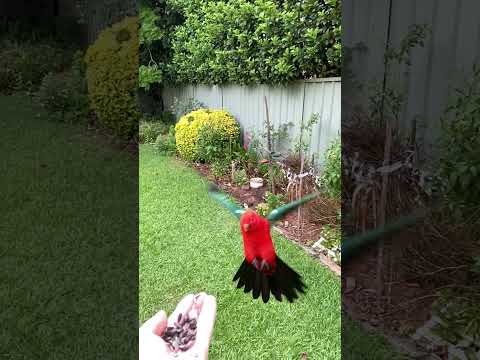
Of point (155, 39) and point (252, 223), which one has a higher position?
point (155, 39)

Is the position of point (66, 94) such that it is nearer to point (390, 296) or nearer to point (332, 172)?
point (332, 172)

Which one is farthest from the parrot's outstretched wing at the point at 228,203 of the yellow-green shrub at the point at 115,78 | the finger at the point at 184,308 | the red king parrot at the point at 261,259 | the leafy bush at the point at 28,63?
the leafy bush at the point at 28,63

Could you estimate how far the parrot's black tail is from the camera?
44cm

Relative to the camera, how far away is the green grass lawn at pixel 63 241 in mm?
842

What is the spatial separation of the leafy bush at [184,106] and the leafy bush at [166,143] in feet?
0.09

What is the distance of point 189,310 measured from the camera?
0.46 meters

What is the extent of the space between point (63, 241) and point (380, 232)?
94 cm

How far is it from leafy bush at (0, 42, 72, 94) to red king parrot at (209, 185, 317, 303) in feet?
1.69

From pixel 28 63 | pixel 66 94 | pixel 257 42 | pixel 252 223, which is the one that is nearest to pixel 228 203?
pixel 252 223

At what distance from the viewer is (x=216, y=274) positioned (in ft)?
1.98

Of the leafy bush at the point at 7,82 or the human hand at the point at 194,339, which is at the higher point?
the leafy bush at the point at 7,82

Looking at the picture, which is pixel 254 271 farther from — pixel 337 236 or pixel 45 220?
pixel 45 220

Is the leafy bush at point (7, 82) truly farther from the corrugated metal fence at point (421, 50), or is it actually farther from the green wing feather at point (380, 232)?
the green wing feather at point (380, 232)

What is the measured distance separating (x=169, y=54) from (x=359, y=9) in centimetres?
37
